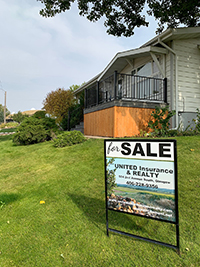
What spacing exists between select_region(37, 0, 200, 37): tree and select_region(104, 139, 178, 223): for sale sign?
383 inches

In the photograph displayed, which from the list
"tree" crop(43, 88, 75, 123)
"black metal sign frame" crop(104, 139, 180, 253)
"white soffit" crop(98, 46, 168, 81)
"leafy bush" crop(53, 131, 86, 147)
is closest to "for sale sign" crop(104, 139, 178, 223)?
"black metal sign frame" crop(104, 139, 180, 253)

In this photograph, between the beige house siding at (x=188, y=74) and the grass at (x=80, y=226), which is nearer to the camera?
the grass at (x=80, y=226)

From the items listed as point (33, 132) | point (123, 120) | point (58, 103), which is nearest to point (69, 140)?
point (123, 120)

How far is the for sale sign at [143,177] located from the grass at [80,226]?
39 cm

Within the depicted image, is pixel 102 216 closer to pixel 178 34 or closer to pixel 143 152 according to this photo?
pixel 143 152

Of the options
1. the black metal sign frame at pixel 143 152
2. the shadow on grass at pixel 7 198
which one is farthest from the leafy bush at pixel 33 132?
the black metal sign frame at pixel 143 152

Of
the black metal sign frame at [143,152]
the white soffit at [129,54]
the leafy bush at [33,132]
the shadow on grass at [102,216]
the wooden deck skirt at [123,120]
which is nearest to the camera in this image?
the black metal sign frame at [143,152]

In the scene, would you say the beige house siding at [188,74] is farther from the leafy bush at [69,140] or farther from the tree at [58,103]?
the tree at [58,103]

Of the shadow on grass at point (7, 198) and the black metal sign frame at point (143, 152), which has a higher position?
the black metal sign frame at point (143, 152)

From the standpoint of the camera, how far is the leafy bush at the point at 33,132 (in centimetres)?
929

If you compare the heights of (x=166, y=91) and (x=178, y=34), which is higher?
(x=178, y=34)

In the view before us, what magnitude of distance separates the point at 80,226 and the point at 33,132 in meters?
7.60

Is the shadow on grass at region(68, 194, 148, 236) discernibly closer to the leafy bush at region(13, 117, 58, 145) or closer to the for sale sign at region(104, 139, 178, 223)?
the for sale sign at region(104, 139, 178, 223)

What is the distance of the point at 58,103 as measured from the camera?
1606 cm
